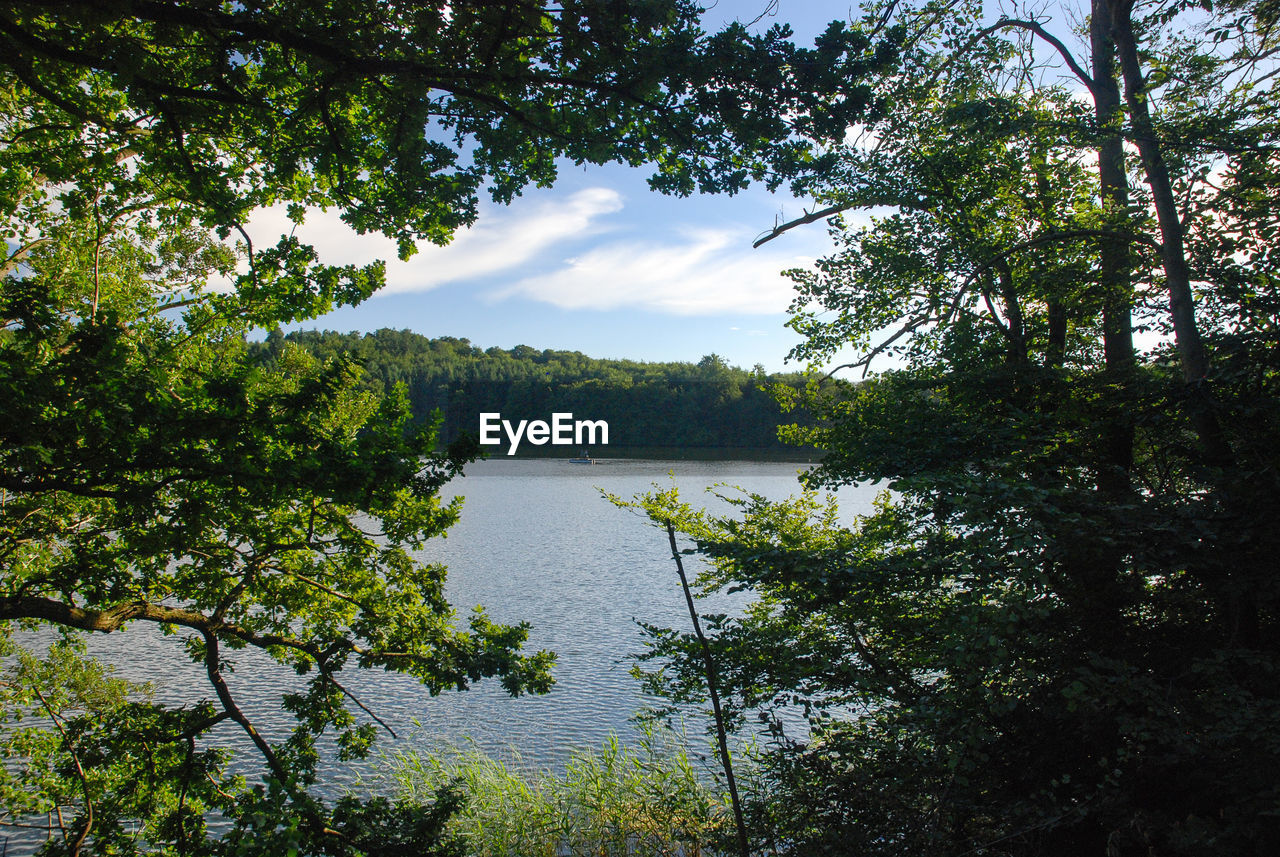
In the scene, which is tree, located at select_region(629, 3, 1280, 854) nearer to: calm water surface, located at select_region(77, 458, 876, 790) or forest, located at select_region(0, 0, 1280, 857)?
forest, located at select_region(0, 0, 1280, 857)

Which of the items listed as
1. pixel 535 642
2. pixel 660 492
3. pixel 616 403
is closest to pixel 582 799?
pixel 660 492

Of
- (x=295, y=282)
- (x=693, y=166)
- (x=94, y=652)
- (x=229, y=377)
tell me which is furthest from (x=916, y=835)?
(x=94, y=652)

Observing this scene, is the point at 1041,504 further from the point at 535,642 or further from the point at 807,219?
the point at 535,642

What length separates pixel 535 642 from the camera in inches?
502

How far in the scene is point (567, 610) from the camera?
14.9 m

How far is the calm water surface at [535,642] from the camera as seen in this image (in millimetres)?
9625

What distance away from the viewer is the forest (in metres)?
3.65

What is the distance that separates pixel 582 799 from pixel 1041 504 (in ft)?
18.5

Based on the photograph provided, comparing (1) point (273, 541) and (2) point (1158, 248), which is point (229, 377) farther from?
(2) point (1158, 248)

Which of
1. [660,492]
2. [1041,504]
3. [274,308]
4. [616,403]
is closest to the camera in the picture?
[1041,504]

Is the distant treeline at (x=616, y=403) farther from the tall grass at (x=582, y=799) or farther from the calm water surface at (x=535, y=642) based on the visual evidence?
the tall grass at (x=582, y=799)

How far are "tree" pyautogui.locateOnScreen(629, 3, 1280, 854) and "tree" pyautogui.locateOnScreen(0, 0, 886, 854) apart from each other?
74.2 inches

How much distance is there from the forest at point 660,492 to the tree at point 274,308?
0.10 ft

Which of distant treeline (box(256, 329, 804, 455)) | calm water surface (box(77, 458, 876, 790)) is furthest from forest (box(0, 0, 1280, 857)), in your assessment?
distant treeline (box(256, 329, 804, 455))
